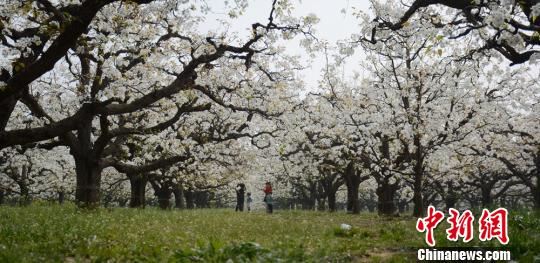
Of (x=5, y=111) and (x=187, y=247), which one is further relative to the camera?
(x=5, y=111)

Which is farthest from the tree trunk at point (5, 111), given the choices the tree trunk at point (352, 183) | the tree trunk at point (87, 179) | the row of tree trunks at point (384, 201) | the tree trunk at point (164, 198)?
the tree trunk at point (352, 183)

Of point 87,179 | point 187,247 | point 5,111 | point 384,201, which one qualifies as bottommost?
point 187,247

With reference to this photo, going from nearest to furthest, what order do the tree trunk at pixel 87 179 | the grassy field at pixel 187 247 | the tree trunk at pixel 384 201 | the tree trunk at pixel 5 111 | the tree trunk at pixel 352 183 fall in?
the grassy field at pixel 187 247, the tree trunk at pixel 5 111, the tree trunk at pixel 87 179, the tree trunk at pixel 384 201, the tree trunk at pixel 352 183

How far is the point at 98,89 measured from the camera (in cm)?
2314

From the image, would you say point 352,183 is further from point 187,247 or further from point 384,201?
point 187,247

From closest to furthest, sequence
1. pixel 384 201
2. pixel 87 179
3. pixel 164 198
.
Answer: pixel 87 179 → pixel 384 201 → pixel 164 198

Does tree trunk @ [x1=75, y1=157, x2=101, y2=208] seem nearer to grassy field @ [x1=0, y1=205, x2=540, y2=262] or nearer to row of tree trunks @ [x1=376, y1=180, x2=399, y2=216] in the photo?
grassy field @ [x1=0, y1=205, x2=540, y2=262]

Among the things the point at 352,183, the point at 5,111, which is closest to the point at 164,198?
the point at 352,183

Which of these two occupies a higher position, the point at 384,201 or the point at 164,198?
the point at 384,201
